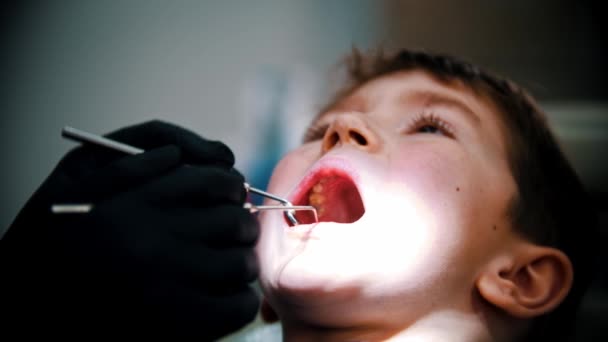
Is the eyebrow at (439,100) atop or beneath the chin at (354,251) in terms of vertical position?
atop

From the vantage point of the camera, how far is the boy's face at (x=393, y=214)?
675 millimetres

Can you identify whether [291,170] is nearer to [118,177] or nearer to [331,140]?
[331,140]

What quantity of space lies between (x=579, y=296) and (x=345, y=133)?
2.35ft

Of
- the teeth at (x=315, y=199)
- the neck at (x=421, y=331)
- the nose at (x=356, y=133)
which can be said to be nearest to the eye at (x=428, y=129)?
the nose at (x=356, y=133)

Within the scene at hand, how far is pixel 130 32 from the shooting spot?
43.4 inches

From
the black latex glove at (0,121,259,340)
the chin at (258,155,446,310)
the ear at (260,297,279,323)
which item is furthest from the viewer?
the ear at (260,297,279,323)

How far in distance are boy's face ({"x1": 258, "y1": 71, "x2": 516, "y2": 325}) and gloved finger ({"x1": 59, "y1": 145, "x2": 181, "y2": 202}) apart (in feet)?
0.80

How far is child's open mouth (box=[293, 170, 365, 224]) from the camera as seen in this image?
0.79 meters

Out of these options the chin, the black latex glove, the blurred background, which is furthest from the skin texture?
the blurred background

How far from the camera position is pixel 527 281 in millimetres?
846

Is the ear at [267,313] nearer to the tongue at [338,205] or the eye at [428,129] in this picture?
the tongue at [338,205]

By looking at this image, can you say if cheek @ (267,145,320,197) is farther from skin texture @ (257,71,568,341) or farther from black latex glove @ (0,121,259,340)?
black latex glove @ (0,121,259,340)

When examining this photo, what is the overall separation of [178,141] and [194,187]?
0.36 feet

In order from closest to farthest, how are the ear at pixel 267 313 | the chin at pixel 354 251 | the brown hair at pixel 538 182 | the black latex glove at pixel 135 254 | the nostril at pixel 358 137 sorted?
the black latex glove at pixel 135 254
the chin at pixel 354 251
the nostril at pixel 358 137
the brown hair at pixel 538 182
the ear at pixel 267 313
